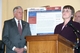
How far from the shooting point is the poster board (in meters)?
4.42

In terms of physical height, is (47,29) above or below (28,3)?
below

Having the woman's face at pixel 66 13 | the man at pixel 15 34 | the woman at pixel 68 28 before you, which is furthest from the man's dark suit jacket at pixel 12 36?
the woman's face at pixel 66 13

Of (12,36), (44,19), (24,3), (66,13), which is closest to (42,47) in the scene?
(66,13)

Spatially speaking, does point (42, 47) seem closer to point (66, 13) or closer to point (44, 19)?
point (66, 13)

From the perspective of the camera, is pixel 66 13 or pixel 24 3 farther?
Result: pixel 24 3

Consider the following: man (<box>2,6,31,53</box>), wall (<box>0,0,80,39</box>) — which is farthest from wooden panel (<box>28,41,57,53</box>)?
wall (<box>0,0,80,39</box>)

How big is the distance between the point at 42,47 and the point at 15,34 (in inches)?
72.1

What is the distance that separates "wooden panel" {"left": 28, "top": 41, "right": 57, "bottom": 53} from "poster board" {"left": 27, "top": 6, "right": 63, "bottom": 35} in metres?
2.33

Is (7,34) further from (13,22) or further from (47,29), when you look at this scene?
(47,29)

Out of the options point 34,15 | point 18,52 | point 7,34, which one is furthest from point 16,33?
point 34,15

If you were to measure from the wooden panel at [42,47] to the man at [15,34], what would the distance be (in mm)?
1543

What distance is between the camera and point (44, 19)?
14.8 ft

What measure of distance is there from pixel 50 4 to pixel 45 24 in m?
1.07

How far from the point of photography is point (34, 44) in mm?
2107
